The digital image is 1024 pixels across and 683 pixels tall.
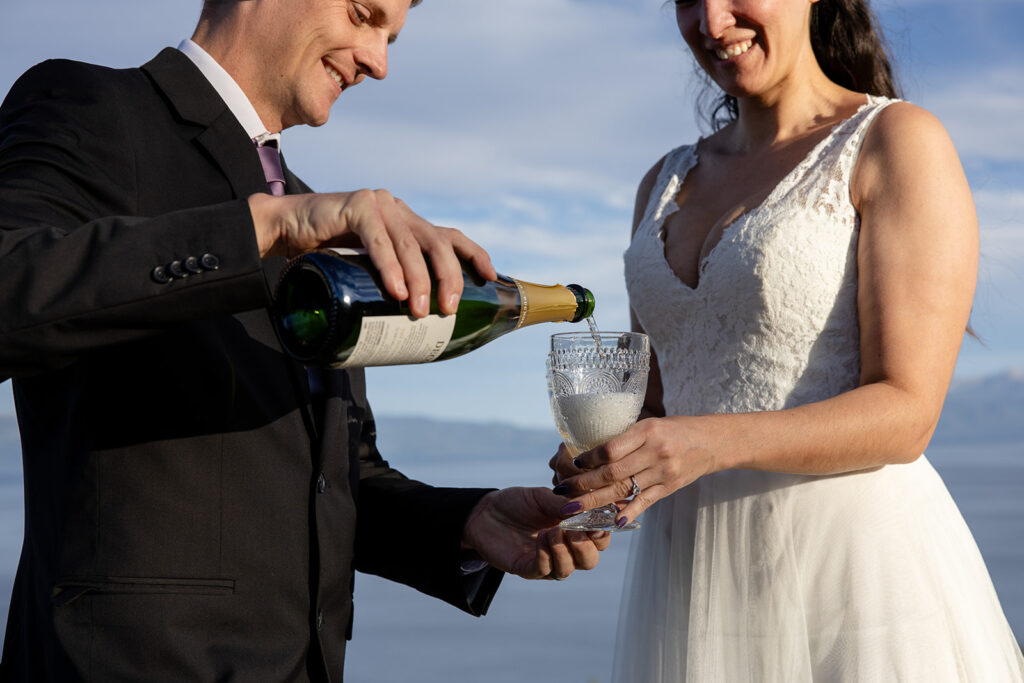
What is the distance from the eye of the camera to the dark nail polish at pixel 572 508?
159cm

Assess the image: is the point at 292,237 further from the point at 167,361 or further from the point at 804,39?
the point at 804,39

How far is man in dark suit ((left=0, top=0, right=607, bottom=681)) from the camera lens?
1.10 meters

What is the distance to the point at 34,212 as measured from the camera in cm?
118

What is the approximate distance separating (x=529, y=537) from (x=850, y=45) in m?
1.61

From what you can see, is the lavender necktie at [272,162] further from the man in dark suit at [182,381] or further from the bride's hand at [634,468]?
the bride's hand at [634,468]

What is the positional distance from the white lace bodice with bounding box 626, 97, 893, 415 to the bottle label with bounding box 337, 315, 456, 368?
1.04 meters

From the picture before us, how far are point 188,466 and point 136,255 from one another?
455mm

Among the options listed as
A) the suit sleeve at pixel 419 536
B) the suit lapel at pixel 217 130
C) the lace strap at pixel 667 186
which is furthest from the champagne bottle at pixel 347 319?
the lace strap at pixel 667 186

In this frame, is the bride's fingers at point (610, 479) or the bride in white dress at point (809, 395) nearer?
the bride's fingers at point (610, 479)

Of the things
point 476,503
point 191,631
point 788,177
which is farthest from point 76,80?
point 788,177

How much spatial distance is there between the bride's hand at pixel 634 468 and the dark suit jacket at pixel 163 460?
16.4 inches

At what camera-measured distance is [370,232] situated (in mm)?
1132

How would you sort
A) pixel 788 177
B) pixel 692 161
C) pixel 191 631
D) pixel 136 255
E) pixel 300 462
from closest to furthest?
pixel 136 255, pixel 191 631, pixel 300 462, pixel 788 177, pixel 692 161

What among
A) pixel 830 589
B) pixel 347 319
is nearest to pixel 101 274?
pixel 347 319
